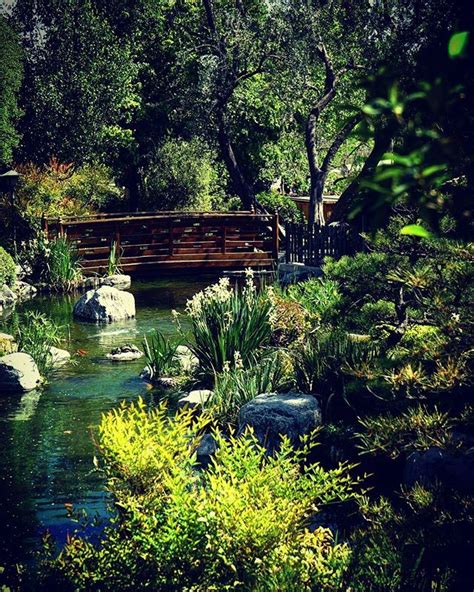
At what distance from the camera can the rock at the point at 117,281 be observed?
2214 cm

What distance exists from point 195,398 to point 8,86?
1738 cm

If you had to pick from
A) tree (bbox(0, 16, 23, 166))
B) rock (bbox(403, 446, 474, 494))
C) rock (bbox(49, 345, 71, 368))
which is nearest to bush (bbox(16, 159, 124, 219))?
tree (bbox(0, 16, 23, 166))

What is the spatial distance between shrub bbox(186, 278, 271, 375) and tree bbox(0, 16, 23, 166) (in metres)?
15.3

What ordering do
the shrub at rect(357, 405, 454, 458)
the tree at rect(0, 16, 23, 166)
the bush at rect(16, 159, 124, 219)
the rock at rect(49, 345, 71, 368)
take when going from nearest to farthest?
the shrub at rect(357, 405, 454, 458)
the rock at rect(49, 345, 71, 368)
the bush at rect(16, 159, 124, 219)
the tree at rect(0, 16, 23, 166)

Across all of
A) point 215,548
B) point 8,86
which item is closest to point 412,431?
point 215,548

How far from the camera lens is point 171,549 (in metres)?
5.76

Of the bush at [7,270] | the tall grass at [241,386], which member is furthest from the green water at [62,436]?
the bush at [7,270]

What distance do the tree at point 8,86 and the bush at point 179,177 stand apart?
503cm

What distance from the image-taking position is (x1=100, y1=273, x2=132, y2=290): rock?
872 inches

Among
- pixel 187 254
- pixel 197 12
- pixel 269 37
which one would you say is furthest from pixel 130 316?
pixel 197 12

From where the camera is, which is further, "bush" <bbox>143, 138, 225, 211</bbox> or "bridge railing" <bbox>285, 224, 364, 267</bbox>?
"bush" <bbox>143, 138, 225, 211</bbox>

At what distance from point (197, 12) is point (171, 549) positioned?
27.0 metres

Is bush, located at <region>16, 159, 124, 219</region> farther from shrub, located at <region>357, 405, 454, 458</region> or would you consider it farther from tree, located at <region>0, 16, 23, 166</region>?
shrub, located at <region>357, 405, 454, 458</region>

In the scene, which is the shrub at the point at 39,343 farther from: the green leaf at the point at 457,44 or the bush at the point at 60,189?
the green leaf at the point at 457,44
